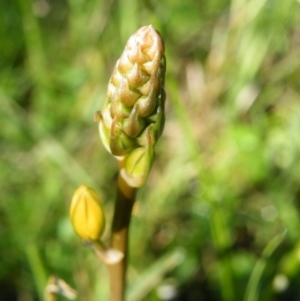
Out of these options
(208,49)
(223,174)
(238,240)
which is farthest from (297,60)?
(238,240)

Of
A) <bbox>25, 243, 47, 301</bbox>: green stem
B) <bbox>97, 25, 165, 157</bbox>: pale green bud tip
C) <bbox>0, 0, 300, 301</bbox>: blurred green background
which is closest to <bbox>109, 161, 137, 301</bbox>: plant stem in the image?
<bbox>97, 25, 165, 157</bbox>: pale green bud tip

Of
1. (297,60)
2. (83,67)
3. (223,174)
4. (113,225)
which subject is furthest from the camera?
(83,67)

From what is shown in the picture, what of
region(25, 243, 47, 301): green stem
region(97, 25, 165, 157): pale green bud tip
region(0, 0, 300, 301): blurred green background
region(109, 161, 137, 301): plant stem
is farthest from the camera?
region(0, 0, 300, 301): blurred green background

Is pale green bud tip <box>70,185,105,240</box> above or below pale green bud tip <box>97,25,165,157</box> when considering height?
below

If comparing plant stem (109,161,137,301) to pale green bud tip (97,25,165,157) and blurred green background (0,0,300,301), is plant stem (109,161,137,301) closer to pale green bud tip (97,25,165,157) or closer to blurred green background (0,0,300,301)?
pale green bud tip (97,25,165,157)

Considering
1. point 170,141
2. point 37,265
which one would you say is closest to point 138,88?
point 37,265

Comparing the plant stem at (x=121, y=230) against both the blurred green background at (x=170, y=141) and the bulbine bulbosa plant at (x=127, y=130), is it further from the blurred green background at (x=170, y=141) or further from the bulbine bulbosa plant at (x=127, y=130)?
the blurred green background at (x=170, y=141)

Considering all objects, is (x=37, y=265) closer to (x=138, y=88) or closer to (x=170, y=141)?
(x=138, y=88)

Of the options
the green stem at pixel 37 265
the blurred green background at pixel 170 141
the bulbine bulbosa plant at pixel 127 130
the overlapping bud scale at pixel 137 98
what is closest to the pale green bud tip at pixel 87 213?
the bulbine bulbosa plant at pixel 127 130

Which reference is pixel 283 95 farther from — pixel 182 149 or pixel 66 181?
pixel 66 181
